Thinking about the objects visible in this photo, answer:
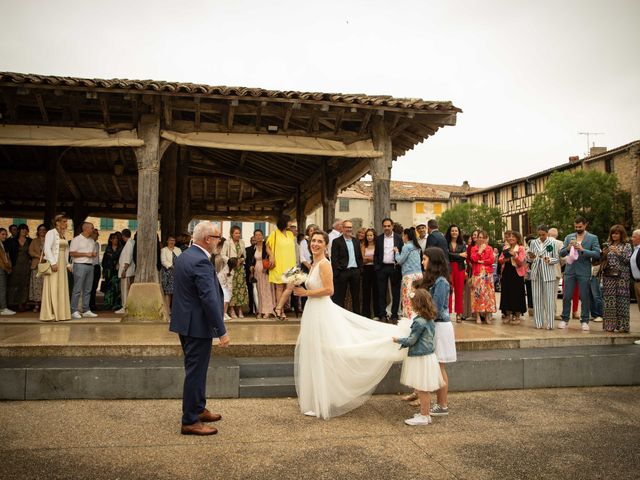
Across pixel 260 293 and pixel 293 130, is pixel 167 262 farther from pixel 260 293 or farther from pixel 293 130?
pixel 293 130

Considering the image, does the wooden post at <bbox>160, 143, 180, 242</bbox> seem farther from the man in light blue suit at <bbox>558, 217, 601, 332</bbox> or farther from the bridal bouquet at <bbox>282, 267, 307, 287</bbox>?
the man in light blue suit at <bbox>558, 217, 601, 332</bbox>

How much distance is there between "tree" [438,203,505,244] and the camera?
43938 mm

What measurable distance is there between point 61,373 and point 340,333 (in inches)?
115

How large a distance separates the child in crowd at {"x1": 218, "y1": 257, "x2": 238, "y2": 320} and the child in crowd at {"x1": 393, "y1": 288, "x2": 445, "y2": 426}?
4.78 meters

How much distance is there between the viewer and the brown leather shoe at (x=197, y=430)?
14.3 feet

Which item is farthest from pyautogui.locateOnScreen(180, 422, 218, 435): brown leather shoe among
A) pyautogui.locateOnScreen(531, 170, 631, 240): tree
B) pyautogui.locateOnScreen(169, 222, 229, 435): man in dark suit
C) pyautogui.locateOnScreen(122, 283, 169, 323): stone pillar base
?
pyautogui.locateOnScreen(531, 170, 631, 240): tree

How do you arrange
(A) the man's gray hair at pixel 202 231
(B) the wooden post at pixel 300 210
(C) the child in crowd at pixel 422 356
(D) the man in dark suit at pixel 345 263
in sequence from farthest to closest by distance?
1. (B) the wooden post at pixel 300 210
2. (D) the man in dark suit at pixel 345 263
3. (C) the child in crowd at pixel 422 356
4. (A) the man's gray hair at pixel 202 231

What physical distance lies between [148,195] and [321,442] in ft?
20.3

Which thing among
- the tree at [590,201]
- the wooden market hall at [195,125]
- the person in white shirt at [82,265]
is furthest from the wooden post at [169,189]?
the tree at [590,201]

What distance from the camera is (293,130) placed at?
387 inches

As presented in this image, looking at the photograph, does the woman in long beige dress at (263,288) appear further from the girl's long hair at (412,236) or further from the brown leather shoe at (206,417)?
the brown leather shoe at (206,417)

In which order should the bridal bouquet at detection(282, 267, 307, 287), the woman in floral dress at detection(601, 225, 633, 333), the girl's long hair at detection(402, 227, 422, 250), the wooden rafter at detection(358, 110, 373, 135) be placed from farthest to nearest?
the wooden rafter at detection(358, 110, 373, 135), the girl's long hair at detection(402, 227, 422, 250), the woman in floral dress at detection(601, 225, 633, 333), the bridal bouquet at detection(282, 267, 307, 287)

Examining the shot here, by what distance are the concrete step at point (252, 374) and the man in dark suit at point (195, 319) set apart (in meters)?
1.14

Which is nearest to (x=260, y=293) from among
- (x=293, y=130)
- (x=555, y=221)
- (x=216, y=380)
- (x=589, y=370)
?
(x=293, y=130)
